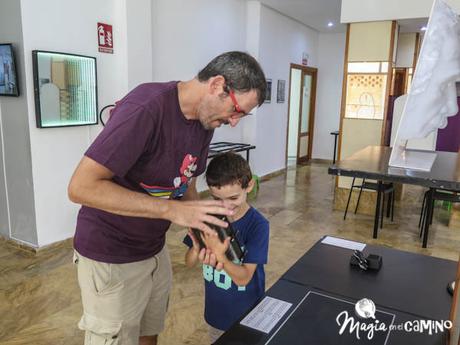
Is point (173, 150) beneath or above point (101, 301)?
above

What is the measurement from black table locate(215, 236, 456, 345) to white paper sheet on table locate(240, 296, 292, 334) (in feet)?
0.06

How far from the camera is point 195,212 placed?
109 centimetres

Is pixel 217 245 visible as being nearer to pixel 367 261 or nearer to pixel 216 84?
pixel 216 84

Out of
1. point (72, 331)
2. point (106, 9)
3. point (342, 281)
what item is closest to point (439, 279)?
point (342, 281)

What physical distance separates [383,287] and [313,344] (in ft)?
1.53

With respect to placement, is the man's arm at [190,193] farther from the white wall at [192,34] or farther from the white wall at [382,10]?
the white wall at [382,10]

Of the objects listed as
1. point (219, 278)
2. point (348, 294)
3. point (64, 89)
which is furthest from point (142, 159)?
point (64, 89)

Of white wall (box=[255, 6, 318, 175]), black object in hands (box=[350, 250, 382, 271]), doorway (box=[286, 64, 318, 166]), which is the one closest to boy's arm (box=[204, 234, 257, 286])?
black object in hands (box=[350, 250, 382, 271])

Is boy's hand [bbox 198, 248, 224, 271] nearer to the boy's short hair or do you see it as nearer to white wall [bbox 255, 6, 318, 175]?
the boy's short hair

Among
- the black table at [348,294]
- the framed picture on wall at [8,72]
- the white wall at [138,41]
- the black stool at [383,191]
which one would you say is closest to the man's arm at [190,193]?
the black table at [348,294]

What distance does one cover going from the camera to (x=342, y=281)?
145 centimetres

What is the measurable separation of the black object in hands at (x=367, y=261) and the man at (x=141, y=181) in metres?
0.71

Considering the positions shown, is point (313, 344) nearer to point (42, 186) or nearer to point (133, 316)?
point (133, 316)

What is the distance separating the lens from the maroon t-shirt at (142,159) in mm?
1104
